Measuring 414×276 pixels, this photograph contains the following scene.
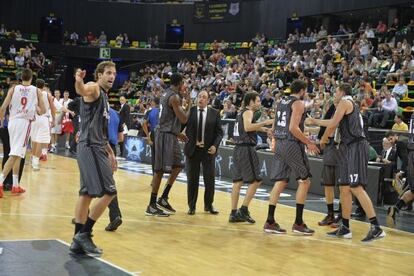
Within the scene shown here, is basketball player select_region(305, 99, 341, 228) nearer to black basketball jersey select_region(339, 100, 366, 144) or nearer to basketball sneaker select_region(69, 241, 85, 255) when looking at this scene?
black basketball jersey select_region(339, 100, 366, 144)

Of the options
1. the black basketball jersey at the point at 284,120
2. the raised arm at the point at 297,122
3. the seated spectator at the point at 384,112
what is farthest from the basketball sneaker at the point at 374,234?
the seated spectator at the point at 384,112

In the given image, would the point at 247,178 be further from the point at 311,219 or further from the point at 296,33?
the point at 296,33


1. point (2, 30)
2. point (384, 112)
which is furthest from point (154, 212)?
point (2, 30)

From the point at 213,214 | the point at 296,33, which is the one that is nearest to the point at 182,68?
the point at 296,33

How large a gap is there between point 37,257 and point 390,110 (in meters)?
11.7

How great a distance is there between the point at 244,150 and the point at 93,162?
3210mm

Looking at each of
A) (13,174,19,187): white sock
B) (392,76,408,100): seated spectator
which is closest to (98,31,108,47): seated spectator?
(392,76,408,100): seated spectator

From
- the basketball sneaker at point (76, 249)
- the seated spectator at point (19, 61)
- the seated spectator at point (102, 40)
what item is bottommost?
the basketball sneaker at point (76, 249)

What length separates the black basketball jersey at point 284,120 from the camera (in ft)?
27.1

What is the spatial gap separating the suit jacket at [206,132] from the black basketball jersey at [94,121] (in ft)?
10.7

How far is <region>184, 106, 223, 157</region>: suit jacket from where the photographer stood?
969cm

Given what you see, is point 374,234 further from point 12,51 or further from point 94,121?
point 12,51

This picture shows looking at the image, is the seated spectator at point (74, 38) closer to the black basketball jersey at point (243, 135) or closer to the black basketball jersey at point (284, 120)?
the black basketball jersey at point (243, 135)

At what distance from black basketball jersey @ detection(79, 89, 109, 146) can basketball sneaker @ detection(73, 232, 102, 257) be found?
923mm
